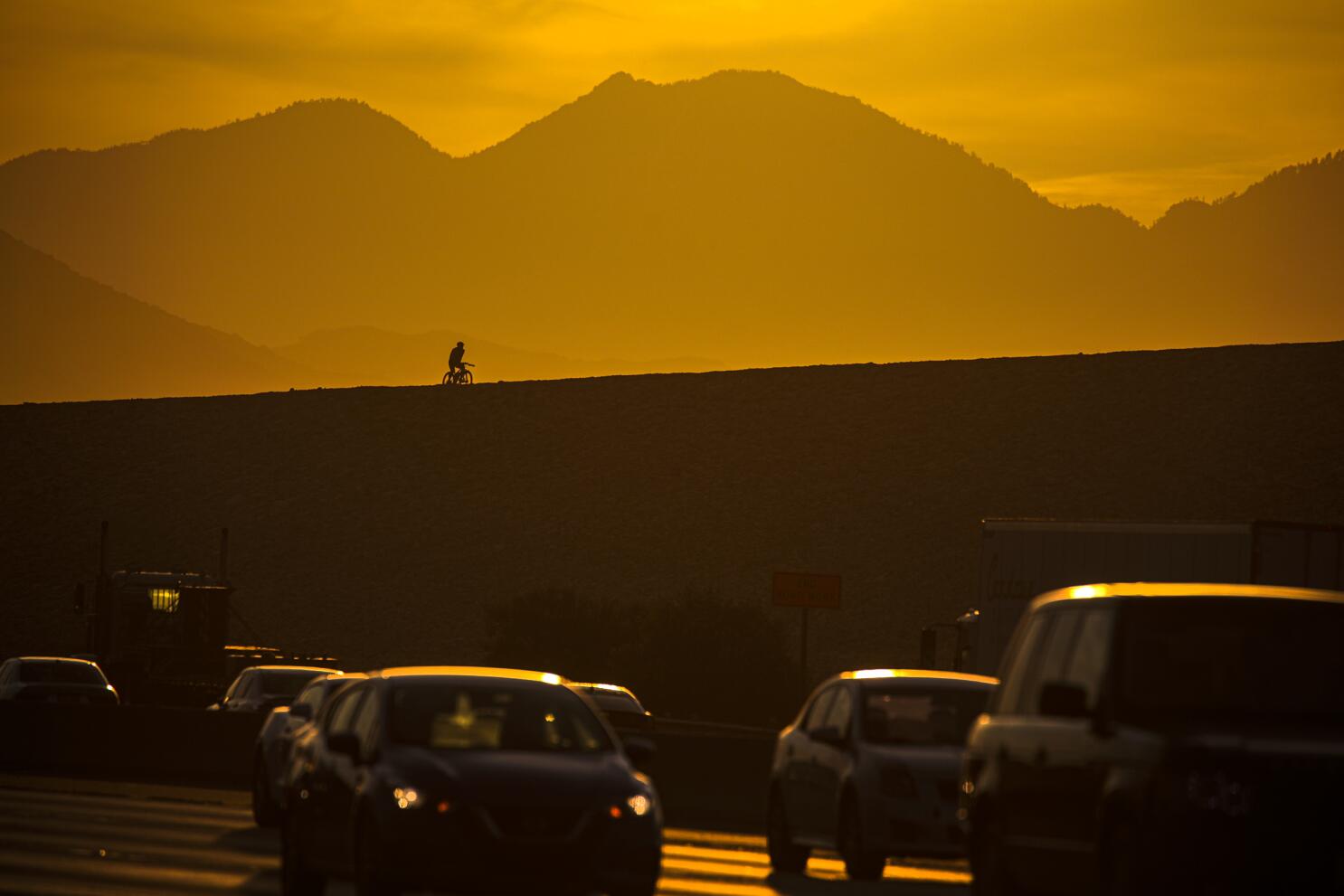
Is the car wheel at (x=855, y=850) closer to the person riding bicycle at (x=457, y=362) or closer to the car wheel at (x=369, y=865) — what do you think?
the car wheel at (x=369, y=865)

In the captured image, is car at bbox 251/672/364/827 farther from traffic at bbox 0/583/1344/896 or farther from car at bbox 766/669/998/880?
traffic at bbox 0/583/1344/896

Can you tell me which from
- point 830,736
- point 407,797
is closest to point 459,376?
point 830,736

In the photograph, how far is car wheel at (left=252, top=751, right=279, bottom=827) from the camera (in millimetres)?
25520

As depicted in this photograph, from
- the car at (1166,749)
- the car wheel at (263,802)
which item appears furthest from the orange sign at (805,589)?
the car at (1166,749)

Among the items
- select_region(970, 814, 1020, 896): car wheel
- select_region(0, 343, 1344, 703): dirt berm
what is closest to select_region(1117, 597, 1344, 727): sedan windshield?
select_region(970, 814, 1020, 896): car wheel

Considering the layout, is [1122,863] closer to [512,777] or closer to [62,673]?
[512,777]

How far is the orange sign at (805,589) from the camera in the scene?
42.6m

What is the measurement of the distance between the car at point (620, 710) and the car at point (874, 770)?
44.2ft

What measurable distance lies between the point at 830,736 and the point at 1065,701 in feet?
29.4

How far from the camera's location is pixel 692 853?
24000 millimetres

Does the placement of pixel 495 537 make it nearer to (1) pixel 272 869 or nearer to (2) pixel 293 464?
(2) pixel 293 464

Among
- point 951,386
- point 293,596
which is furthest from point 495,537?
point 951,386

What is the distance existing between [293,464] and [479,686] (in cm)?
9554

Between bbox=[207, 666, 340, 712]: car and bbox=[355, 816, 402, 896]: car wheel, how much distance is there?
2034 cm
